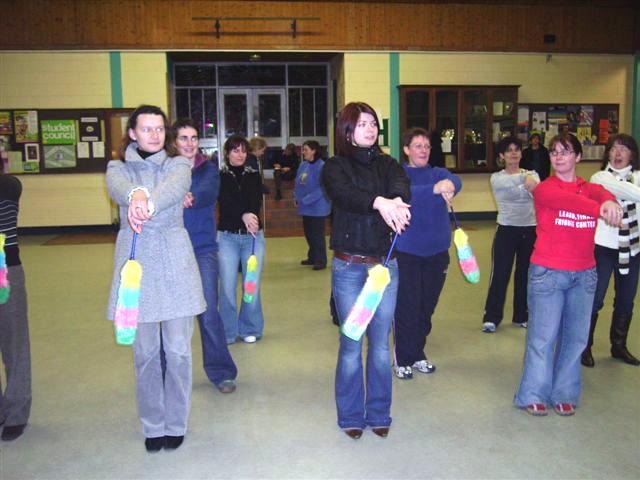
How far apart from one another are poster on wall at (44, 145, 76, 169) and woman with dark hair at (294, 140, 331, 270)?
576cm

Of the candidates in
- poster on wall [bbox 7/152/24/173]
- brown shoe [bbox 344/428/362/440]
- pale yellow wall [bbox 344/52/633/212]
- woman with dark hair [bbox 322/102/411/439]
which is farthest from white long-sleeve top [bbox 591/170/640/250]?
poster on wall [bbox 7/152/24/173]

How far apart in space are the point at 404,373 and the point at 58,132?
9.60 metres

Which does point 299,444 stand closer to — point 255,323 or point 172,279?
point 172,279

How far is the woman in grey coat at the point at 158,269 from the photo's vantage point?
2.83 m

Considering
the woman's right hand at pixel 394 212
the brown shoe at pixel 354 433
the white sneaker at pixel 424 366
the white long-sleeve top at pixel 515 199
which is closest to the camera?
the woman's right hand at pixel 394 212

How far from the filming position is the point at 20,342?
126 inches

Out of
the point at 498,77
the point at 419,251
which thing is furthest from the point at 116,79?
the point at 419,251

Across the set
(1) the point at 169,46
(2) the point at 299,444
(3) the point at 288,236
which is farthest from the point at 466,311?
(1) the point at 169,46

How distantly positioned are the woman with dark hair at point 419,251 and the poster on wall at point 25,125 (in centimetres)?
944

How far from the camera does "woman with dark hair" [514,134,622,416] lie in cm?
322

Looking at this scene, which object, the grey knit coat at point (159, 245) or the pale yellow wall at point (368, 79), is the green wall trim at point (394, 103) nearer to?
the pale yellow wall at point (368, 79)

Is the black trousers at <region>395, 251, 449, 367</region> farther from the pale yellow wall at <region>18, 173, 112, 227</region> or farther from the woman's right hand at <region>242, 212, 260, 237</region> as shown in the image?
the pale yellow wall at <region>18, 173, 112, 227</region>

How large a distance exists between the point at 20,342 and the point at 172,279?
981 mm

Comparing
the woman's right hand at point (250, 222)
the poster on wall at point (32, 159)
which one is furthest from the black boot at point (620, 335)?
the poster on wall at point (32, 159)
